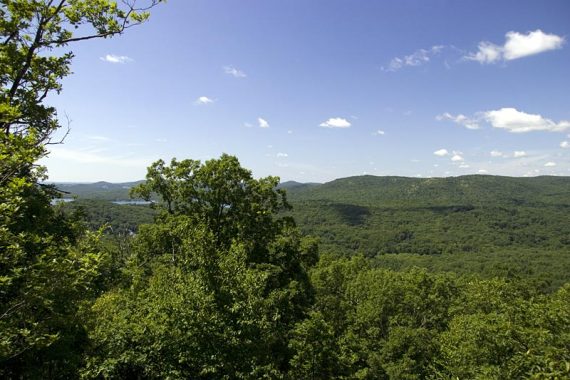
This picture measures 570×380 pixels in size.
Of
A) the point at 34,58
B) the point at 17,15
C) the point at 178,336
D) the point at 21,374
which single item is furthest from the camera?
the point at 178,336

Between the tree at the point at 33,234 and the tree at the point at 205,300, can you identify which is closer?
the tree at the point at 33,234

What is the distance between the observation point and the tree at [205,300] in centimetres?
1336

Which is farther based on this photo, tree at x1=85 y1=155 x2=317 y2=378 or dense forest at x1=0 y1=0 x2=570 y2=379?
tree at x1=85 y1=155 x2=317 y2=378

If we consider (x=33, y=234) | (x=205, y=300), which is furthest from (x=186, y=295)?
(x=33, y=234)

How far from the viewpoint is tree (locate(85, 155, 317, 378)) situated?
43.8ft

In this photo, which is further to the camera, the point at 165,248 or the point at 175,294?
the point at 165,248

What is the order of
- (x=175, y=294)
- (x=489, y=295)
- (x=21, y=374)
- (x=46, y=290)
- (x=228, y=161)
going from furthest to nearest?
(x=489, y=295), (x=228, y=161), (x=175, y=294), (x=21, y=374), (x=46, y=290)

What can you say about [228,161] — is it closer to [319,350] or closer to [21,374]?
[319,350]

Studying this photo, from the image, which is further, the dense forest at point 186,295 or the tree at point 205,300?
the tree at point 205,300

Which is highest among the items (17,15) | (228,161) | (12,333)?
(17,15)

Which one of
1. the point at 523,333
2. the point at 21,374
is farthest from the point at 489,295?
the point at 21,374

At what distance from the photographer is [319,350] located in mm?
19469

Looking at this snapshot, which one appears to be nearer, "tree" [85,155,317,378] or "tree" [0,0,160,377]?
"tree" [0,0,160,377]

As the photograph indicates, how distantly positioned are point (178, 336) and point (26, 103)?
8.78 m
